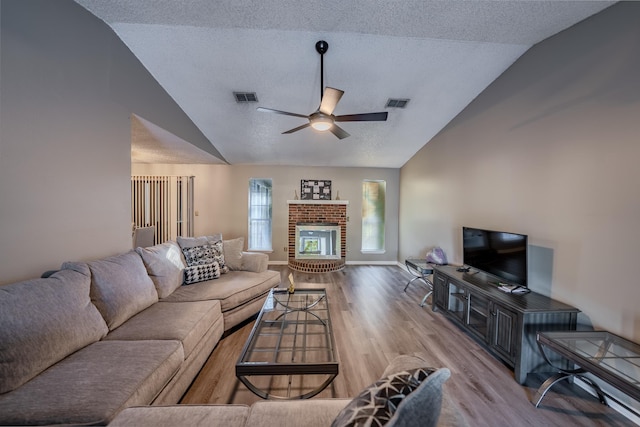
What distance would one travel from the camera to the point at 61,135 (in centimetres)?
181

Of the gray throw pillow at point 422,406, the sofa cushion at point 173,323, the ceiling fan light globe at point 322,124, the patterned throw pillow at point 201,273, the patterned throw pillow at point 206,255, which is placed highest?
the ceiling fan light globe at point 322,124

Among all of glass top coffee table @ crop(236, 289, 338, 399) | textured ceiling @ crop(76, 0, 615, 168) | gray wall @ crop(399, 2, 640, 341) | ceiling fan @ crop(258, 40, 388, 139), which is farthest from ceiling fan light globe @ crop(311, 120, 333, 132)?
gray wall @ crop(399, 2, 640, 341)

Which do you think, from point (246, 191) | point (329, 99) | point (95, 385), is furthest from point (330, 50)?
point (246, 191)

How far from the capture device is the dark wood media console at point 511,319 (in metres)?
1.87

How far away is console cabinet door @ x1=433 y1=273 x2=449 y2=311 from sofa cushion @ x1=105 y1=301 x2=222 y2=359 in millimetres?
2629

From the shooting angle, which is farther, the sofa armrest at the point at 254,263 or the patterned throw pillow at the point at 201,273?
the sofa armrest at the point at 254,263

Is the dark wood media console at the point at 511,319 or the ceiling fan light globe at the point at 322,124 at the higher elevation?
the ceiling fan light globe at the point at 322,124

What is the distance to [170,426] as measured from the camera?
964mm

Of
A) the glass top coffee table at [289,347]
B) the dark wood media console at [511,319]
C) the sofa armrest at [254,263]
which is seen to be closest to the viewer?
the glass top coffee table at [289,347]

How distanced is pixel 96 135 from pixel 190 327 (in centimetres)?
189

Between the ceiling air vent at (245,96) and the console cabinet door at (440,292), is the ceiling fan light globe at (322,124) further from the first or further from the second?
the console cabinet door at (440,292)

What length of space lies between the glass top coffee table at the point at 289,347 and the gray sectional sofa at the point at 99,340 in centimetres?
45

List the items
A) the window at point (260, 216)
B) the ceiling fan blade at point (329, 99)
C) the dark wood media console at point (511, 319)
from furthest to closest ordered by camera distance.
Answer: the window at point (260, 216)
the ceiling fan blade at point (329, 99)
the dark wood media console at point (511, 319)

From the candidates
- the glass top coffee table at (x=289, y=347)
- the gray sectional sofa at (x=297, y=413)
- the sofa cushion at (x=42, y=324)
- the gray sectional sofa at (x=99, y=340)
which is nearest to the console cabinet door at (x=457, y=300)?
the glass top coffee table at (x=289, y=347)
